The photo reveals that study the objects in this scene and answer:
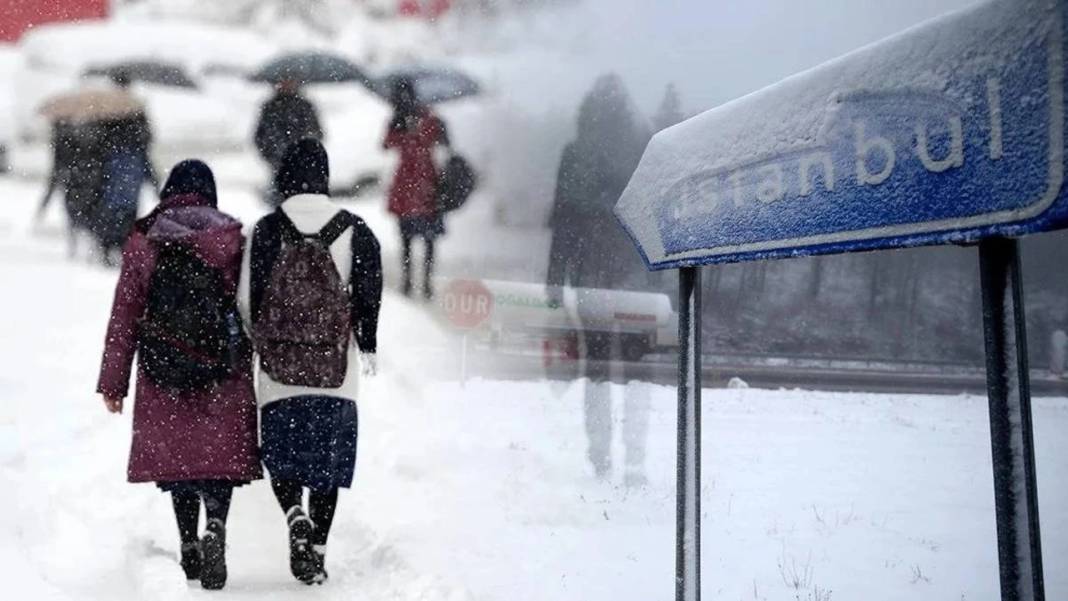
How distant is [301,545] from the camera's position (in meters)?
2.98

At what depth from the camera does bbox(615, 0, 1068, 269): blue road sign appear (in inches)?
41.2

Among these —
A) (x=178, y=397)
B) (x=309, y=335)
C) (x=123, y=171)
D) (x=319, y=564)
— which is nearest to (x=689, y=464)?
(x=309, y=335)

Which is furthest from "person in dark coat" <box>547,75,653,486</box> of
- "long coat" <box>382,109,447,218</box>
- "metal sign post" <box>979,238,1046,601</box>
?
"metal sign post" <box>979,238,1046,601</box>

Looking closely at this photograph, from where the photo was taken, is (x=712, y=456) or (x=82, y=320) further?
(x=82, y=320)

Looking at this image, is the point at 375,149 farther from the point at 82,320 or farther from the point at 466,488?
the point at 466,488

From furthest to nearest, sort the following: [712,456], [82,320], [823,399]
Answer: [823,399], [82,320], [712,456]

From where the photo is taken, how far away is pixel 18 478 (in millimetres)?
4180

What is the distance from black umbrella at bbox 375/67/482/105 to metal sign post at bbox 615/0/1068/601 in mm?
7053

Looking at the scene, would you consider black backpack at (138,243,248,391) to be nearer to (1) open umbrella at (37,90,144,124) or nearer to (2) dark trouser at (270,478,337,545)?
(2) dark trouser at (270,478,337,545)

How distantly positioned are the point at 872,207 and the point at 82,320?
679 cm

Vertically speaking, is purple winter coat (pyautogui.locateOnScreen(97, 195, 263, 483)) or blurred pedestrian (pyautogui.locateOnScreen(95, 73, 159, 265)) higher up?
blurred pedestrian (pyautogui.locateOnScreen(95, 73, 159, 265))

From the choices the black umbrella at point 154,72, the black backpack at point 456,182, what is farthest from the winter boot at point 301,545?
the black umbrella at point 154,72

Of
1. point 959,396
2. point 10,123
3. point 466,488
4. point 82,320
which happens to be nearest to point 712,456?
point 466,488

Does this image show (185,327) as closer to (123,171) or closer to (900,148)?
(900,148)
